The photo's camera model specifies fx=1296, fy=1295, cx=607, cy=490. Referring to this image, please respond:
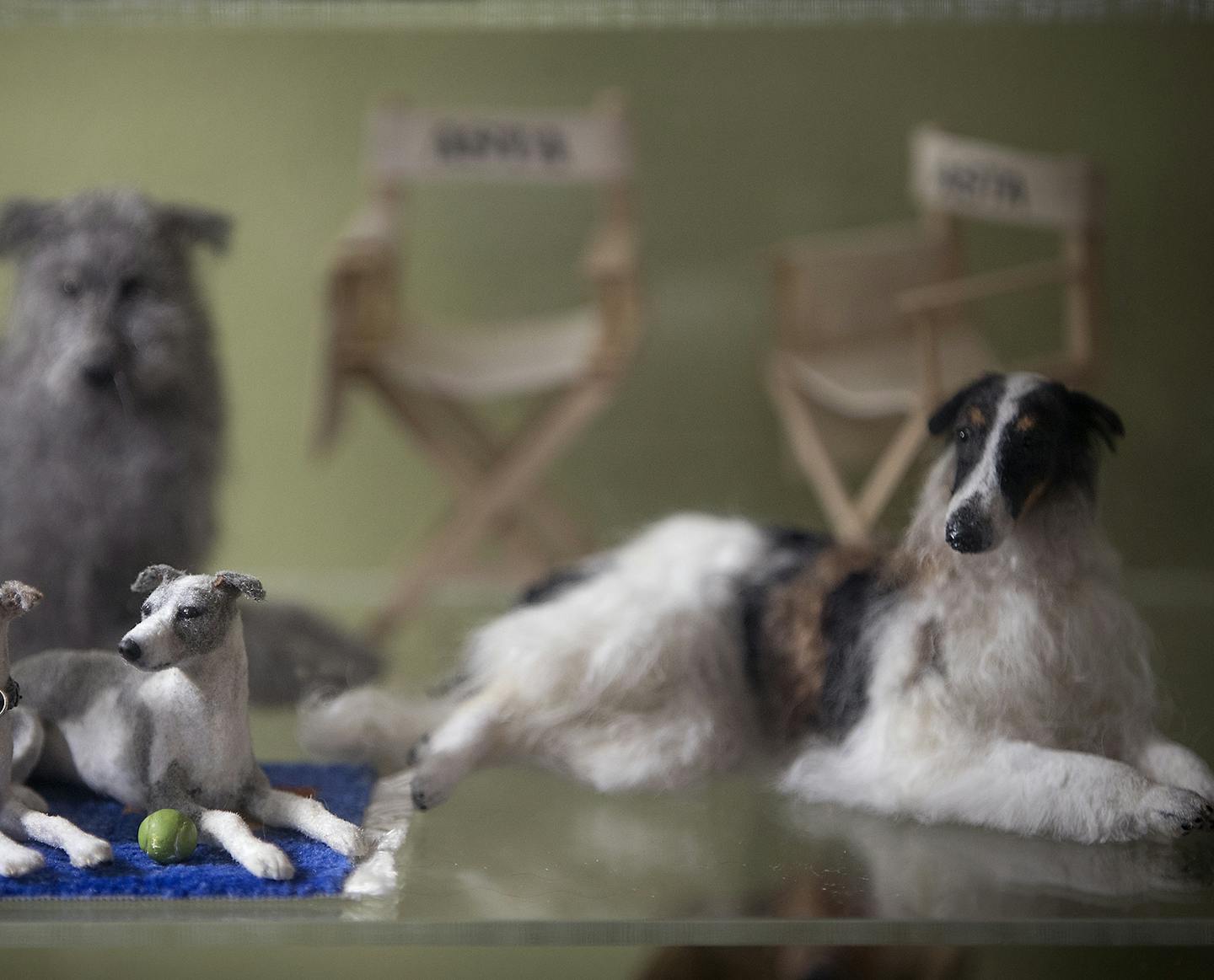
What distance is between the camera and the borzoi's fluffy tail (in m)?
1.57

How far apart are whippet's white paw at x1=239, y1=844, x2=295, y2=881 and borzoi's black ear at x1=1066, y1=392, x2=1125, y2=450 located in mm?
880

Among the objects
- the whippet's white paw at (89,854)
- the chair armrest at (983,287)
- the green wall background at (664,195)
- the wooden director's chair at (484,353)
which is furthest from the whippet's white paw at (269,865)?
the green wall background at (664,195)

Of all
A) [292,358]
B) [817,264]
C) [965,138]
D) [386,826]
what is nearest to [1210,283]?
[965,138]

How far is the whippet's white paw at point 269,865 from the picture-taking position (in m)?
1.16

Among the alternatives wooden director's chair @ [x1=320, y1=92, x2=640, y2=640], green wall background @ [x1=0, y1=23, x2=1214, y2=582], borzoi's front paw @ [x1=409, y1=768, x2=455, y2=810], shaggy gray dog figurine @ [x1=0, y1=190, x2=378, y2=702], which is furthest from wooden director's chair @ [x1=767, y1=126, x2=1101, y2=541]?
shaggy gray dog figurine @ [x1=0, y1=190, x2=378, y2=702]

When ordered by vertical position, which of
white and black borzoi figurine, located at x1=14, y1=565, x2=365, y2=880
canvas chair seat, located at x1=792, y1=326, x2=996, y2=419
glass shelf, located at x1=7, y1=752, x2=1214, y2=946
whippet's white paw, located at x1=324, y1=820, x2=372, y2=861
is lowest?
glass shelf, located at x1=7, y1=752, x2=1214, y2=946

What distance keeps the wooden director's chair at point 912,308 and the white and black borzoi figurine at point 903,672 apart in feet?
1.84

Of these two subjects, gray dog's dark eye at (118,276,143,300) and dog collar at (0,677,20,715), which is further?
gray dog's dark eye at (118,276,143,300)

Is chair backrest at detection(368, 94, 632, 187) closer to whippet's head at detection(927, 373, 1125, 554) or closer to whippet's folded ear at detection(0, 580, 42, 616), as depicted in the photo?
whippet's head at detection(927, 373, 1125, 554)

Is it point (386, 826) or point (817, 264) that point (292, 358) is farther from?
point (386, 826)

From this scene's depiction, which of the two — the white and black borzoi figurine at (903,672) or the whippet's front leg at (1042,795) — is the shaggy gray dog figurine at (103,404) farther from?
the whippet's front leg at (1042,795)

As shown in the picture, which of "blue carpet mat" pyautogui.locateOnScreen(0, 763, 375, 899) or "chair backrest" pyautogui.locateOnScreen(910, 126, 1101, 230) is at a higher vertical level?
"chair backrest" pyautogui.locateOnScreen(910, 126, 1101, 230)

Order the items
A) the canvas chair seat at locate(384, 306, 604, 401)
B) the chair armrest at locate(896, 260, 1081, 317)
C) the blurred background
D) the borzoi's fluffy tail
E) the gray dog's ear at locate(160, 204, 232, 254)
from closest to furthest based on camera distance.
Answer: the borzoi's fluffy tail < the gray dog's ear at locate(160, 204, 232, 254) < the chair armrest at locate(896, 260, 1081, 317) < the canvas chair seat at locate(384, 306, 604, 401) < the blurred background

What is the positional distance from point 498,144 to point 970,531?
4.69 ft
